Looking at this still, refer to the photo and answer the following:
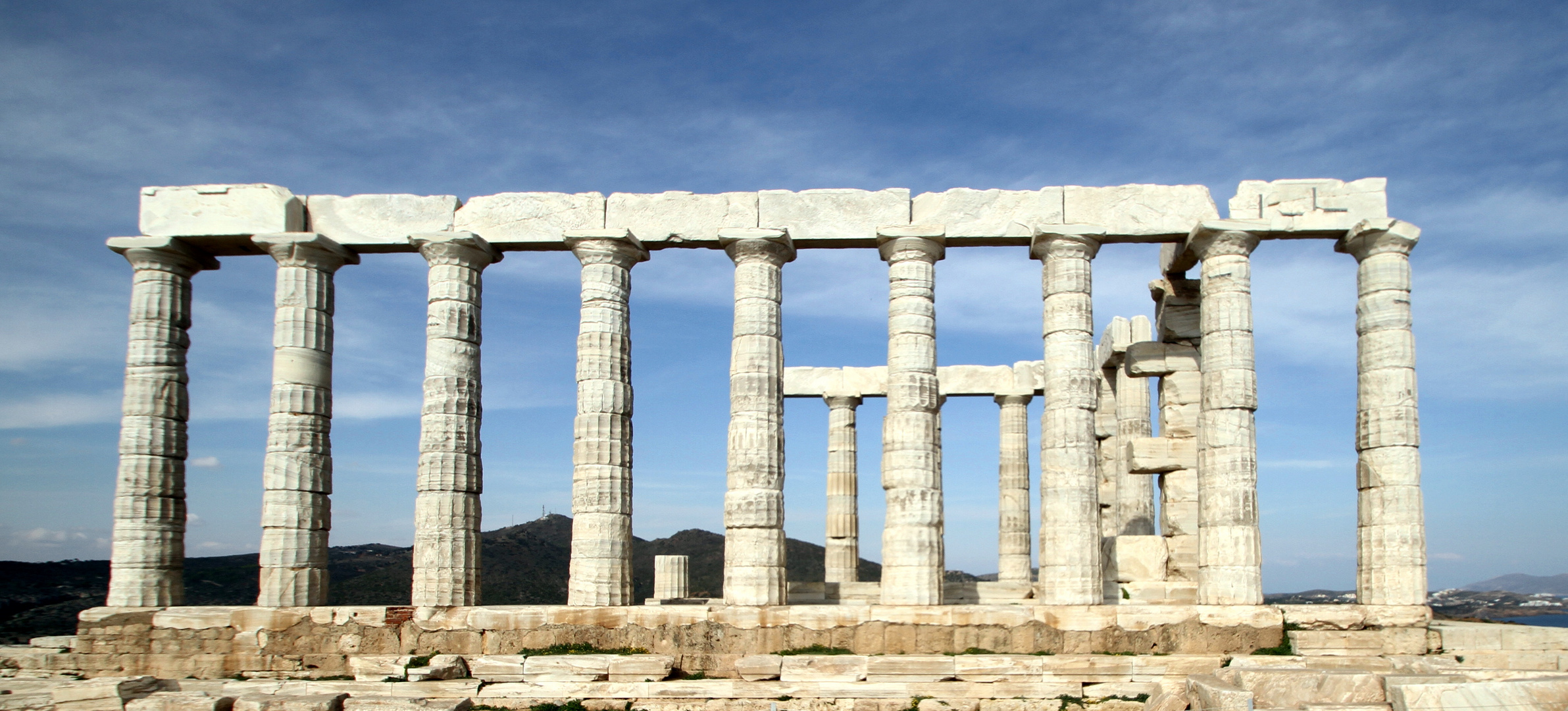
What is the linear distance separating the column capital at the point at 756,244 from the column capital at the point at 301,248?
24.4ft

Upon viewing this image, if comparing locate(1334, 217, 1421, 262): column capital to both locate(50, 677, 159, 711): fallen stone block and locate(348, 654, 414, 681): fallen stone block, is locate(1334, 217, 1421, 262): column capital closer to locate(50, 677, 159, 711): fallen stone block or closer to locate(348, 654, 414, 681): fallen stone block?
locate(348, 654, 414, 681): fallen stone block

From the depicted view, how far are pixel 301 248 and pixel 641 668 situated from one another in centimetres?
1025

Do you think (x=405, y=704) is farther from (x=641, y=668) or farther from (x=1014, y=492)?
(x=1014, y=492)

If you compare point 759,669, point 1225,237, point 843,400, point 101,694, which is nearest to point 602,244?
point 759,669

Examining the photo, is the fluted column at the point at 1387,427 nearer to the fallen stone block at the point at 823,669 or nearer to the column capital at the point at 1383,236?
the column capital at the point at 1383,236

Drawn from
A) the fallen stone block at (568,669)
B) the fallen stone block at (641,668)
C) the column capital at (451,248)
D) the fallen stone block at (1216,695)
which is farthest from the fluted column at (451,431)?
the fallen stone block at (1216,695)

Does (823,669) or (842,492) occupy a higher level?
(842,492)

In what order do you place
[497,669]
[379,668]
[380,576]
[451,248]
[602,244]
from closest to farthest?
1. [497,669]
2. [379,668]
3. [602,244]
4. [451,248]
5. [380,576]

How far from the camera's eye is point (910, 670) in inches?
723

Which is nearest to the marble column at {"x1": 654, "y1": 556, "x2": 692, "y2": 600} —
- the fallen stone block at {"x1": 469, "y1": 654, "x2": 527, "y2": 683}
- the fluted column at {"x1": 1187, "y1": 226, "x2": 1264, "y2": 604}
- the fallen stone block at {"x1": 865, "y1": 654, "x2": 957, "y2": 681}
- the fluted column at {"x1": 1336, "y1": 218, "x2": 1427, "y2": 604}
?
the fallen stone block at {"x1": 469, "y1": 654, "x2": 527, "y2": 683}

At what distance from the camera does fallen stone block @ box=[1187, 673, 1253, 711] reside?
1399 cm

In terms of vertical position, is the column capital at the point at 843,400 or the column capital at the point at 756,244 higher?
the column capital at the point at 756,244

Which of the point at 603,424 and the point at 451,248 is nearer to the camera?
the point at 603,424

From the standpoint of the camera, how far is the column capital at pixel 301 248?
21.5 meters
